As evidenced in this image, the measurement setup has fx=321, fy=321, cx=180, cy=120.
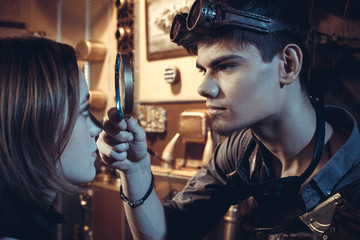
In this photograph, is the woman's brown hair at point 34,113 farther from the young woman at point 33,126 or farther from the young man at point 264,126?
the young man at point 264,126

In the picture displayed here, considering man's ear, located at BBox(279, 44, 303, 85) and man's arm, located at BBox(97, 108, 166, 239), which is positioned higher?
man's ear, located at BBox(279, 44, 303, 85)

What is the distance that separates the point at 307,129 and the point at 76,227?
335 cm

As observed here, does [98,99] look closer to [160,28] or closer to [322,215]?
[160,28]

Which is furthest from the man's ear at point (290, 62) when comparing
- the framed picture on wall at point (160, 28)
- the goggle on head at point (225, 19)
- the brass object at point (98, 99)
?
the brass object at point (98, 99)

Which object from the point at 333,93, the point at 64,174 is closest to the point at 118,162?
the point at 64,174

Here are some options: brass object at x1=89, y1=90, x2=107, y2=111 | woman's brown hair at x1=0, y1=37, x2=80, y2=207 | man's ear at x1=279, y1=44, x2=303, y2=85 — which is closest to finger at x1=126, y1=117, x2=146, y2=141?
woman's brown hair at x1=0, y1=37, x2=80, y2=207

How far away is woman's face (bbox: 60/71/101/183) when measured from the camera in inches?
51.9

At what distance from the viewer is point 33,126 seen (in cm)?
110

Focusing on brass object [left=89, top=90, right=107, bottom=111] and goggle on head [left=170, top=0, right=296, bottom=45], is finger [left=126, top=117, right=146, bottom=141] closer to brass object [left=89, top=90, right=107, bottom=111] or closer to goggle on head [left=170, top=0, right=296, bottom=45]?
goggle on head [left=170, top=0, right=296, bottom=45]

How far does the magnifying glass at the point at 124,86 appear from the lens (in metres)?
1.24

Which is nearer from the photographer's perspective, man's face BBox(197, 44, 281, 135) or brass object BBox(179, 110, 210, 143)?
man's face BBox(197, 44, 281, 135)

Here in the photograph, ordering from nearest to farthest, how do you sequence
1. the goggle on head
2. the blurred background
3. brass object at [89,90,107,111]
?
the goggle on head
the blurred background
brass object at [89,90,107,111]

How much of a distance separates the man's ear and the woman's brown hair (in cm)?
98

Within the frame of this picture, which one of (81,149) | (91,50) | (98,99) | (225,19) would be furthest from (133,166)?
(91,50)
